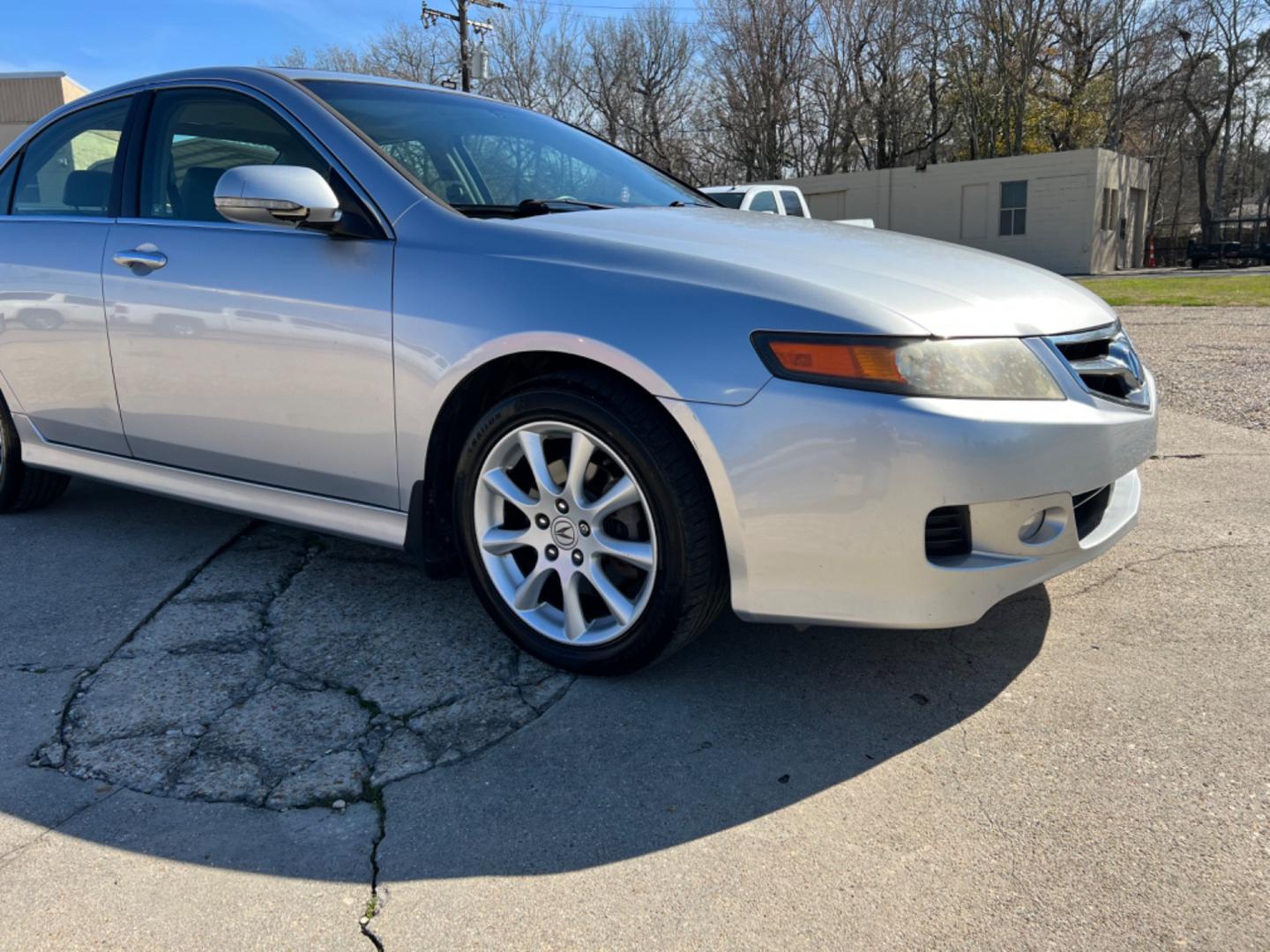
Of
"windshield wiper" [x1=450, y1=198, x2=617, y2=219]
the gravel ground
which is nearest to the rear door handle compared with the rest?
"windshield wiper" [x1=450, y1=198, x2=617, y2=219]

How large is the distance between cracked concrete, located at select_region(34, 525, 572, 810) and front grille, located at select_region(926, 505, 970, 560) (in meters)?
1.00

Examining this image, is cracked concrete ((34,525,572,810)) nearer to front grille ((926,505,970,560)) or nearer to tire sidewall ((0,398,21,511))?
front grille ((926,505,970,560))

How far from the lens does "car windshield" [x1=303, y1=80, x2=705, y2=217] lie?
9.66ft

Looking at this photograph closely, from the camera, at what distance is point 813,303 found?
2162 millimetres

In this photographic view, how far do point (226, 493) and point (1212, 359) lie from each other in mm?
7789

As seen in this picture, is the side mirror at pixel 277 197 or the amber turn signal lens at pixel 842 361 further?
the side mirror at pixel 277 197

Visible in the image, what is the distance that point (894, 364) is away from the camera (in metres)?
2.10

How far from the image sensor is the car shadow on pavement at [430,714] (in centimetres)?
196

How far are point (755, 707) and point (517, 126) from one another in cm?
226

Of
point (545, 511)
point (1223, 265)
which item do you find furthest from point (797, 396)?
point (1223, 265)

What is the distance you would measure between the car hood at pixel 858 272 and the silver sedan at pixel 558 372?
1 centimetres

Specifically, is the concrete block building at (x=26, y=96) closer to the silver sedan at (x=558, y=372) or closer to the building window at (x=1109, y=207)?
the building window at (x=1109, y=207)

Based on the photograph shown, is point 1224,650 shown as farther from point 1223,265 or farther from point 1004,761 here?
point 1223,265

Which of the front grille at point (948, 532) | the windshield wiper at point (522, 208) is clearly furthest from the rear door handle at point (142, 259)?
the front grille at point (948, 532)
